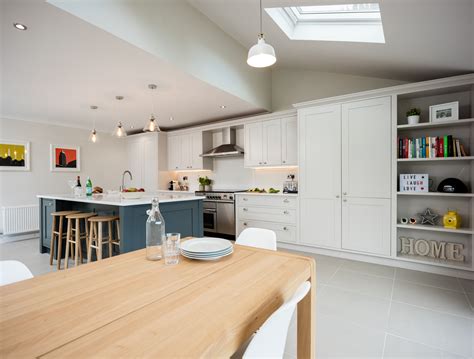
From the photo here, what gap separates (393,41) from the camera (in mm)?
2719

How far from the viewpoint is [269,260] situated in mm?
1320

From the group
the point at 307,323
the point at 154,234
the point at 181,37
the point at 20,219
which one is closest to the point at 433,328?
the point at 307,323

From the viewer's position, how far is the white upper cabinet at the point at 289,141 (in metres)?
4.48

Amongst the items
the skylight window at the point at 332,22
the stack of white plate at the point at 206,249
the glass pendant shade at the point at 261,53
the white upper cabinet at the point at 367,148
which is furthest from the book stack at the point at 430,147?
the stack of white plate at the point at 206,249

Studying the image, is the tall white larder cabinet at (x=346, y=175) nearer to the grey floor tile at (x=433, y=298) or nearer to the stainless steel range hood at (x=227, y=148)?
the grey floor tile at (x=433, y=298)

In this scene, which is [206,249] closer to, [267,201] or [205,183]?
[267,201]

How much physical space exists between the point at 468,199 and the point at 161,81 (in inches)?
169

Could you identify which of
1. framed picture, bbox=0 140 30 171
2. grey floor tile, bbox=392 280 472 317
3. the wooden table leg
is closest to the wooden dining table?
the wooden table leg

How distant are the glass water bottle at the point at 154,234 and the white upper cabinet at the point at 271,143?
11.4ft

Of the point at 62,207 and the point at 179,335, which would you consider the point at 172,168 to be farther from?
the point at 179,335

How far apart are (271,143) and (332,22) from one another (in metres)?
2.14

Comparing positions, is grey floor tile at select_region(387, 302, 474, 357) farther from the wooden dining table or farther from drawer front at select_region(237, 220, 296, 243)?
drawer front at select_region(237, 220, 296, 243)

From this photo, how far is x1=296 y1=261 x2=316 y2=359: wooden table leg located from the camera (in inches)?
51.8

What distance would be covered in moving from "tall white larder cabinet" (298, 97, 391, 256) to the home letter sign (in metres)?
0.37
